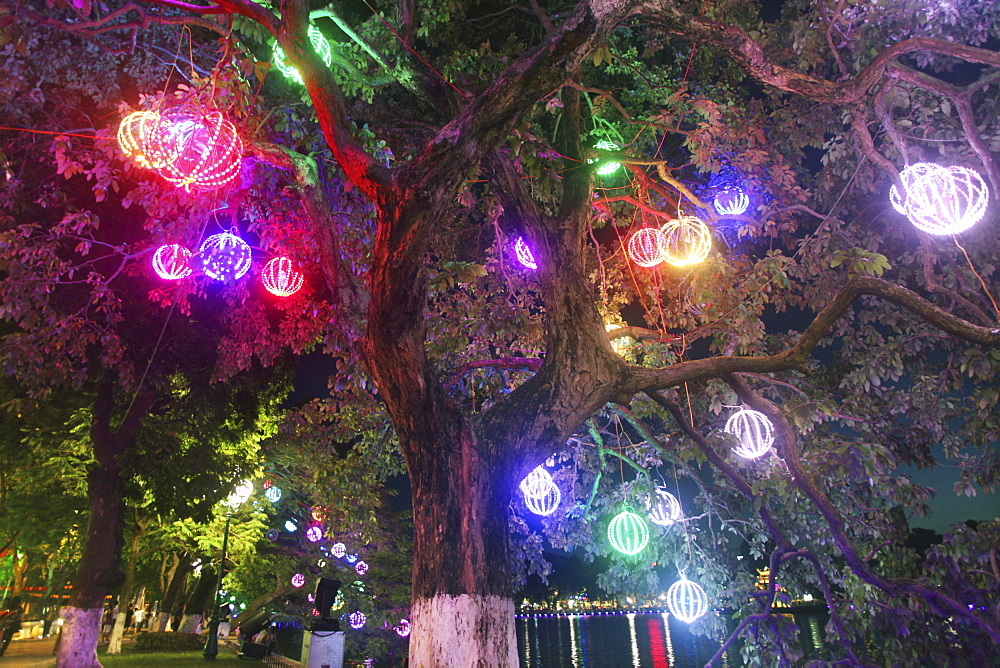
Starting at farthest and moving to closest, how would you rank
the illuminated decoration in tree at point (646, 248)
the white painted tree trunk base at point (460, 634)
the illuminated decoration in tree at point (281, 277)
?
the illuminated decoration in tree at point (281, 277) → the illuminated decoration in tree at point (646, 248) → the white painted tree trunk base at point (460, 634)

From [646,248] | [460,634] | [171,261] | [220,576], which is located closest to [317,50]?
[171,261]

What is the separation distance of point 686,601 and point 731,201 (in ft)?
17.3

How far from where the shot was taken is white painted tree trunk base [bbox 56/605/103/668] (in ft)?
34.8

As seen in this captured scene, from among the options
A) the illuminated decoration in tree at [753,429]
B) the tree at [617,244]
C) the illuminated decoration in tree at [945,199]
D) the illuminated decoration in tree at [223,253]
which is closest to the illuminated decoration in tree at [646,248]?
the tree at [617,244]

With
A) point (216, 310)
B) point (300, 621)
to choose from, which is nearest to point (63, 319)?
point (216, 310)

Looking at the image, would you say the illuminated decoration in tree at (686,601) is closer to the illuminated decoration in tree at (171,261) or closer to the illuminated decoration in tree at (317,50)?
the illuminated decoration in tree at (171,261)

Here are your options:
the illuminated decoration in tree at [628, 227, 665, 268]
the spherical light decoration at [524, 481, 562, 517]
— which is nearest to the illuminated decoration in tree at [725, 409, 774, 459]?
the illuminated decoration in tree at [628, 227, 665, 268]

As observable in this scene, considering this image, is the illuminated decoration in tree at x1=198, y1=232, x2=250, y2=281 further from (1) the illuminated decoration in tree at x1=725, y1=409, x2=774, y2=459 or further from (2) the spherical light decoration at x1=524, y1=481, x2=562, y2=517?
(1) the illuminated decoration in tree at x1=725, y1=409, x2=774, y2=459

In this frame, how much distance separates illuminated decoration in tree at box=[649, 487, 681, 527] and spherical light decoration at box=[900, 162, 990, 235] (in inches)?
209

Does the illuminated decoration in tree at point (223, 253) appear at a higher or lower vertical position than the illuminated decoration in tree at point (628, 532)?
higher

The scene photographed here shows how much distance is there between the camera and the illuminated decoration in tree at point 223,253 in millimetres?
6773

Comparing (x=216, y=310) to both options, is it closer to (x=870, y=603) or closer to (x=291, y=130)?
(x=291, y=130)

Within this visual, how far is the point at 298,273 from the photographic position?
22.4 feet

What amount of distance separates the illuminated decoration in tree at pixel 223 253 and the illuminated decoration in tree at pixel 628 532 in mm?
5659
